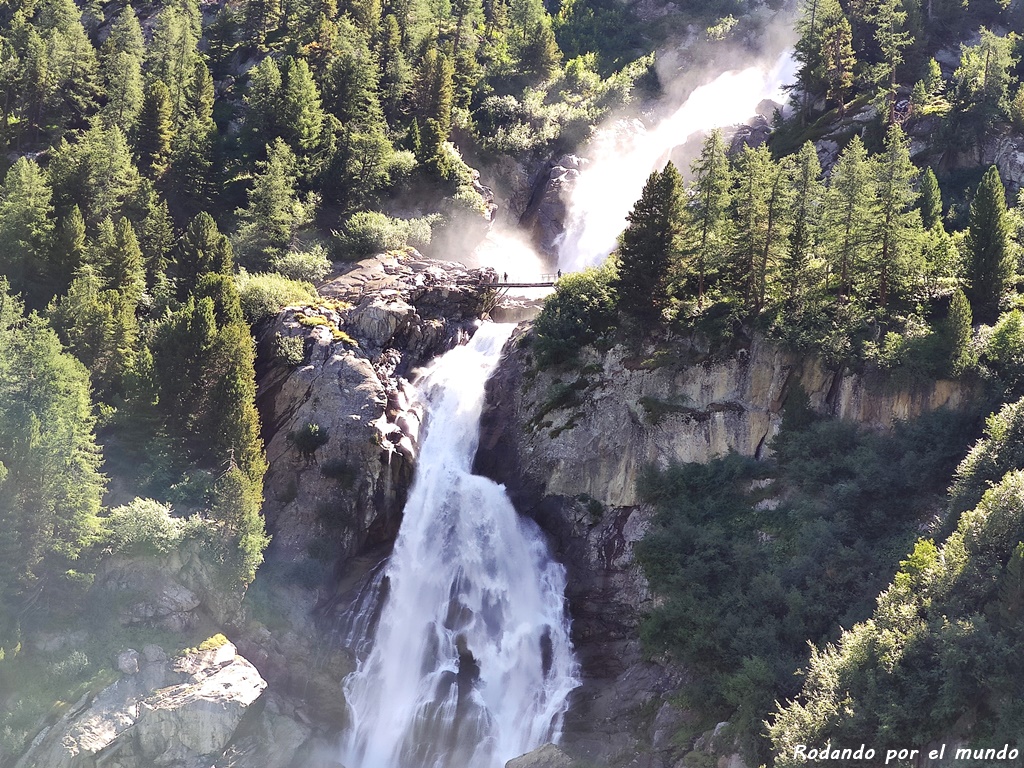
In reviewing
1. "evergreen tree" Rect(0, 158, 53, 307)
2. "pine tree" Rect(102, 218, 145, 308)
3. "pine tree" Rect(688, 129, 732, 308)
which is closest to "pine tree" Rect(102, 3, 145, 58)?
"evergreen tree" Rect(0, 158, 53, 307)

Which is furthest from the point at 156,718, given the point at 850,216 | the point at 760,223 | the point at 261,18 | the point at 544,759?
the point at 261,18

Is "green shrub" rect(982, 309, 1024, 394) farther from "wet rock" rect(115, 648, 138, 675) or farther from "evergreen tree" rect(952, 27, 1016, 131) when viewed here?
"wet rock" rect(115, 648, 138, 675)

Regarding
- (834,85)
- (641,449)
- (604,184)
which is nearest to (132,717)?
(641,449)

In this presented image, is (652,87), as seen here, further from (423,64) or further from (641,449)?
(641,449)

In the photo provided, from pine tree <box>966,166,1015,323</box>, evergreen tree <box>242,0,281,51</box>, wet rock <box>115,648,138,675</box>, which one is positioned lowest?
wet rock <box>115,648,138,675</box>

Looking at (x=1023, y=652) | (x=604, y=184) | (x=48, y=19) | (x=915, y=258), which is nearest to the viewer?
(x=1023, y=652)

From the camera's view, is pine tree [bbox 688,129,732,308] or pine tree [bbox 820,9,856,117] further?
pine tree [bbox 820,9,856,117]

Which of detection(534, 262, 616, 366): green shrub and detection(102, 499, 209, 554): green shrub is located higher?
detection(534, 262, 616, 366): green shrub

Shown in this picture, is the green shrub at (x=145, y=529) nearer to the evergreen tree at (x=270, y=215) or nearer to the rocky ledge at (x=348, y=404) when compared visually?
the rocky ledge at (x=348, y=404)
